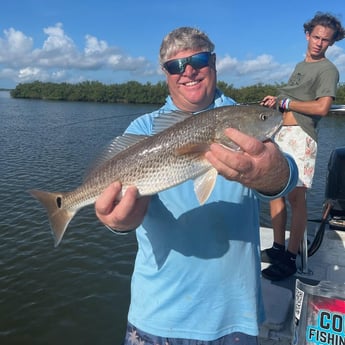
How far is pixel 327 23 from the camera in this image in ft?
14.8

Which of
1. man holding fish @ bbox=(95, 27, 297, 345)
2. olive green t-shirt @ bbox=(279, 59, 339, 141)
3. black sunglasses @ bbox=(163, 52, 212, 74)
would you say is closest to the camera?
man holding fish @ bbox=(95, 27, 297, 345)

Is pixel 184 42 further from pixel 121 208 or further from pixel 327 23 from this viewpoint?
pixel 327 23

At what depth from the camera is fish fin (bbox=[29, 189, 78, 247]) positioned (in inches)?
117

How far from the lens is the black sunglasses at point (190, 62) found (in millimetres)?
2662

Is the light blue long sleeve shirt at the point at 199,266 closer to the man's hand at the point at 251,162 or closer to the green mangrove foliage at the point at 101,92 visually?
the man's hand at the point at 251,162

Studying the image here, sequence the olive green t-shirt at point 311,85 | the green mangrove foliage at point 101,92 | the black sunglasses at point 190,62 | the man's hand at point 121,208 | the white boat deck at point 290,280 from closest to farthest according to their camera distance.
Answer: the man's hand at point 121,208 < the black sunglasses at point 190,62 < the white boat deck at point 290,280 < the olive green t-shirt at point 311,85 < the green mangrove foliage at point 101,92

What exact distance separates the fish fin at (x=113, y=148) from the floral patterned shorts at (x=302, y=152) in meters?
2.61

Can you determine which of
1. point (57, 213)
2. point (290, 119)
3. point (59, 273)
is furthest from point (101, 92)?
point (57, 213)

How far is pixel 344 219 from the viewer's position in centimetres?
578

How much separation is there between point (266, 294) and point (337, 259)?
5.67 feet

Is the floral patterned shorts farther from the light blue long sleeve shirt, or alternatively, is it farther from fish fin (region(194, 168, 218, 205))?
fish fin (region(194, 168, 218, 205))

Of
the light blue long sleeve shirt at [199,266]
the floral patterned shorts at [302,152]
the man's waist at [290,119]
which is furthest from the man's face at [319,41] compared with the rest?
the light blue long sleeve shirt at [199,266]

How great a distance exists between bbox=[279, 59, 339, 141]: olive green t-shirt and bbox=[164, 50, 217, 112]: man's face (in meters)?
2.24

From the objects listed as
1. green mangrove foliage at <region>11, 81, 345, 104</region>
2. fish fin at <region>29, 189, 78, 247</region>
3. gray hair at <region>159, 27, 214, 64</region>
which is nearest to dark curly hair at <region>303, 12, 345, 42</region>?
gray hair at <region>159, 27, 214, 64</region>
